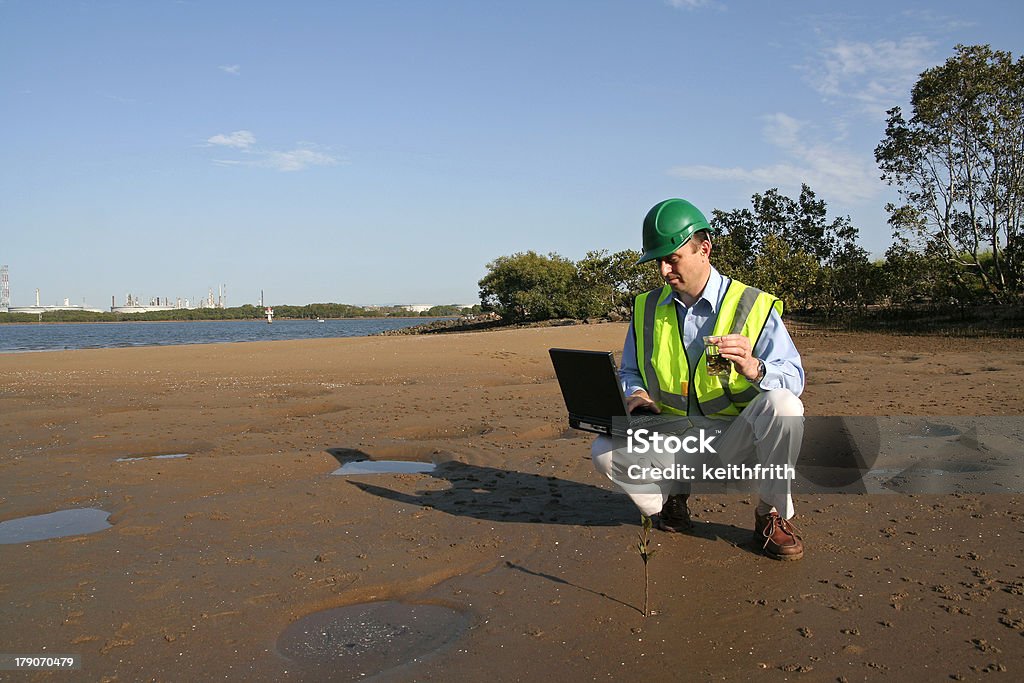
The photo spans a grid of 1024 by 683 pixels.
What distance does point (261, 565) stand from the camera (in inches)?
177

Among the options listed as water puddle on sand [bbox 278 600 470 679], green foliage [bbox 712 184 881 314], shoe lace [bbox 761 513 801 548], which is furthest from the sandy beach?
green foliage [bbox 712 184 881 314]

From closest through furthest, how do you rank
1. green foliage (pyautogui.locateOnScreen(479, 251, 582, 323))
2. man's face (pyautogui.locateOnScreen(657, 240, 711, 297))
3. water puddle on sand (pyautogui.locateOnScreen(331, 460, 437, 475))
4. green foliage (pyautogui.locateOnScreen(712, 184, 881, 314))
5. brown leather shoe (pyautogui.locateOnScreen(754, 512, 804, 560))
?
brown leather shoe (pyautogui.locateOnScreen(754, 512, 804, 560)) < man's face (pyautogui.locateOnScreen(657, 240, 711, 297)) < water puddle on sand (pyautogui.locateOnScreen(331, 460, 437, 475)) < green foliage (pyautogui.locateOnScreen(712, 184, 881, 314)) < green foliage (pyautogui.locateOnScreen(479, 251, 582, 323))

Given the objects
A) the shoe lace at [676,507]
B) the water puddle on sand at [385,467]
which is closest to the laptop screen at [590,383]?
the shoe lace at [676,507]

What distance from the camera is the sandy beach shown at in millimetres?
3295

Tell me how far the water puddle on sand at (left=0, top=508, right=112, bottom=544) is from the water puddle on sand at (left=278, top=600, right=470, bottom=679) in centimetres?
233

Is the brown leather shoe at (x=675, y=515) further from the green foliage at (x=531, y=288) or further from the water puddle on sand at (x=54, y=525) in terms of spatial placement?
the green foliage at (x=531, y=288)

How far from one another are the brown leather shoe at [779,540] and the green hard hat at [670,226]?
1.61 m

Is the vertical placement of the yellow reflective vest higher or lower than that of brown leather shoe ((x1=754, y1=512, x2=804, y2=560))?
higher

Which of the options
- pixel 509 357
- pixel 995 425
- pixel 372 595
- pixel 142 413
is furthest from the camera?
pixel 509 357

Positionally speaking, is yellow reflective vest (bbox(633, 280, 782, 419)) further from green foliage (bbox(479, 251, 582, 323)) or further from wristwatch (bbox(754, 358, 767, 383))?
green foliage (bbox(479, 251, 582, 323))

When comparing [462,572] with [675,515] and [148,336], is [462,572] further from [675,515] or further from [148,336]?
[148,336]

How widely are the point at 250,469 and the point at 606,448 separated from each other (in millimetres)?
3669

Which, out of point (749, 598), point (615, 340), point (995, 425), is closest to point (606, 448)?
point (749, 598)

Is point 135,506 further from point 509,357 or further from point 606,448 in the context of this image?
point 509,357
